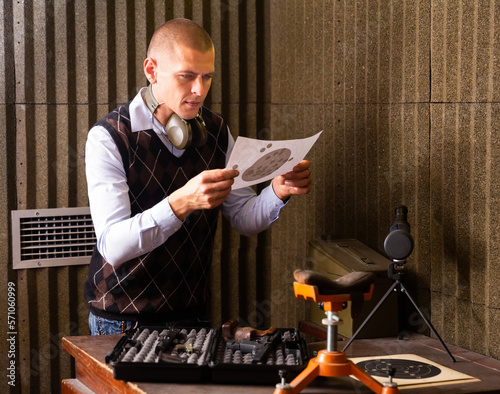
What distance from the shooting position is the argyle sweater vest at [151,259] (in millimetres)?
2410

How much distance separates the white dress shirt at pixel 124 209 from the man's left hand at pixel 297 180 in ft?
0.27

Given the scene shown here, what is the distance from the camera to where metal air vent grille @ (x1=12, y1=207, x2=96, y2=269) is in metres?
3.15

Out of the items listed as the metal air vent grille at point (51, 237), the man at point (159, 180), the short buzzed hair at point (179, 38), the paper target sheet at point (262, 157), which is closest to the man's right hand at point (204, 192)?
the paper target sheet at point (262, 157)

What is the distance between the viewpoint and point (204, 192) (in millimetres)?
1986

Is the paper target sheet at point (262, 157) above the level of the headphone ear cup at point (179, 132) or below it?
below

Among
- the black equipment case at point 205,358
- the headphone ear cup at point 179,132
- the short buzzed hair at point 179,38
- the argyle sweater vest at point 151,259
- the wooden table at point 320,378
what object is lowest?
the wooden table at point 320,378

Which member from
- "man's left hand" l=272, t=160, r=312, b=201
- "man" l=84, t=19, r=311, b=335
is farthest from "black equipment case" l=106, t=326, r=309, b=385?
"man's left hand" l=272, t=160, r=312, b=201

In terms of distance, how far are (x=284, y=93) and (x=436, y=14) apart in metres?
1.21

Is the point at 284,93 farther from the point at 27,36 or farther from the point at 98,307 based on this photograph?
the point at 98,307

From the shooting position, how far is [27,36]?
3.09 meters

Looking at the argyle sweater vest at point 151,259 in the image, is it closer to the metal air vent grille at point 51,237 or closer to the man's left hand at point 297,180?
the man's left hand at point 297,180

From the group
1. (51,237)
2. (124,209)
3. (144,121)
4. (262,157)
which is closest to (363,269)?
(262,157)

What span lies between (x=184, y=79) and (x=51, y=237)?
1.33 meters

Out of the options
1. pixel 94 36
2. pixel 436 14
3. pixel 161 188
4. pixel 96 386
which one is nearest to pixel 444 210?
pixel 436 14
